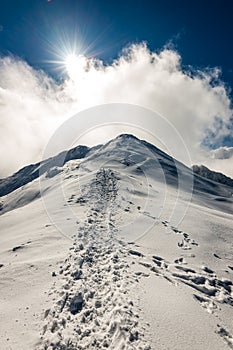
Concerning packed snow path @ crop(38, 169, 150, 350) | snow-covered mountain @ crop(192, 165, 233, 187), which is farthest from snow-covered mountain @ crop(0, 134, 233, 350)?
snow-covered mountain @ crop(192, 165, 233, 187)

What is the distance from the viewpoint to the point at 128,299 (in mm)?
9953

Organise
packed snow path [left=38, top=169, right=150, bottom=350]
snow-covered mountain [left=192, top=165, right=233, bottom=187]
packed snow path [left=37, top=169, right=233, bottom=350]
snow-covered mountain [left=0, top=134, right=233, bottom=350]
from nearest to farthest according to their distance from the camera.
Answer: packed snow path [left=38, top=169, right=150, bottom=350], packed snow path [left=37, top=169, right=233, bottom=350], snow-covered mountain [left=0, top=134, right=233, bottom=350], snow-covered mountain [left=192, top=165, right=233, bottom=187]

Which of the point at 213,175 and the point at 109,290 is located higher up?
the point at 213,175

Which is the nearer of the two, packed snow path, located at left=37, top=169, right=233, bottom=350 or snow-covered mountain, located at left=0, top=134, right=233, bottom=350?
packed snow path, located at left=37, top=169, right=233, bottom=350

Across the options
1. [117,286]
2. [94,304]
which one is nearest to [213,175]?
[117,286]

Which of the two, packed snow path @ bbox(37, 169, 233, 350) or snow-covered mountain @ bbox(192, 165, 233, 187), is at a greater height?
snow-covered mountain @ bbox(192, 165, 233, 187)

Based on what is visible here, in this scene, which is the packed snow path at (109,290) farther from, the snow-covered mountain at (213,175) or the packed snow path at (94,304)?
the snow-covered mountain at (213,175)

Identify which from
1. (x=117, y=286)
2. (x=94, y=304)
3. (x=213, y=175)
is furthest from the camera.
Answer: (x=213, y=175)

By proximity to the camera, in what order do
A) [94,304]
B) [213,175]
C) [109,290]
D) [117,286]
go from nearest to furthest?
[94,304], [109,290], [117,286], [213,175]

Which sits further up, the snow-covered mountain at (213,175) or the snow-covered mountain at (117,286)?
the snow-covered mountain at (213,175)

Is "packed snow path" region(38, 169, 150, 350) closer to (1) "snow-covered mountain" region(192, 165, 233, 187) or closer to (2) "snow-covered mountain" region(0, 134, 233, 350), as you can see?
(2) "snow-covered mountain" region(0, 134, 233, 350)

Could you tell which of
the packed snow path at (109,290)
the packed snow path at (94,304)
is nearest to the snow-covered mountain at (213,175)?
the packed snow path at (109,290)

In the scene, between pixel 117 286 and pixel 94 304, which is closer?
pixel 94 304

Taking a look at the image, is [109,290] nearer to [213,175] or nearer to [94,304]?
[94,304]
